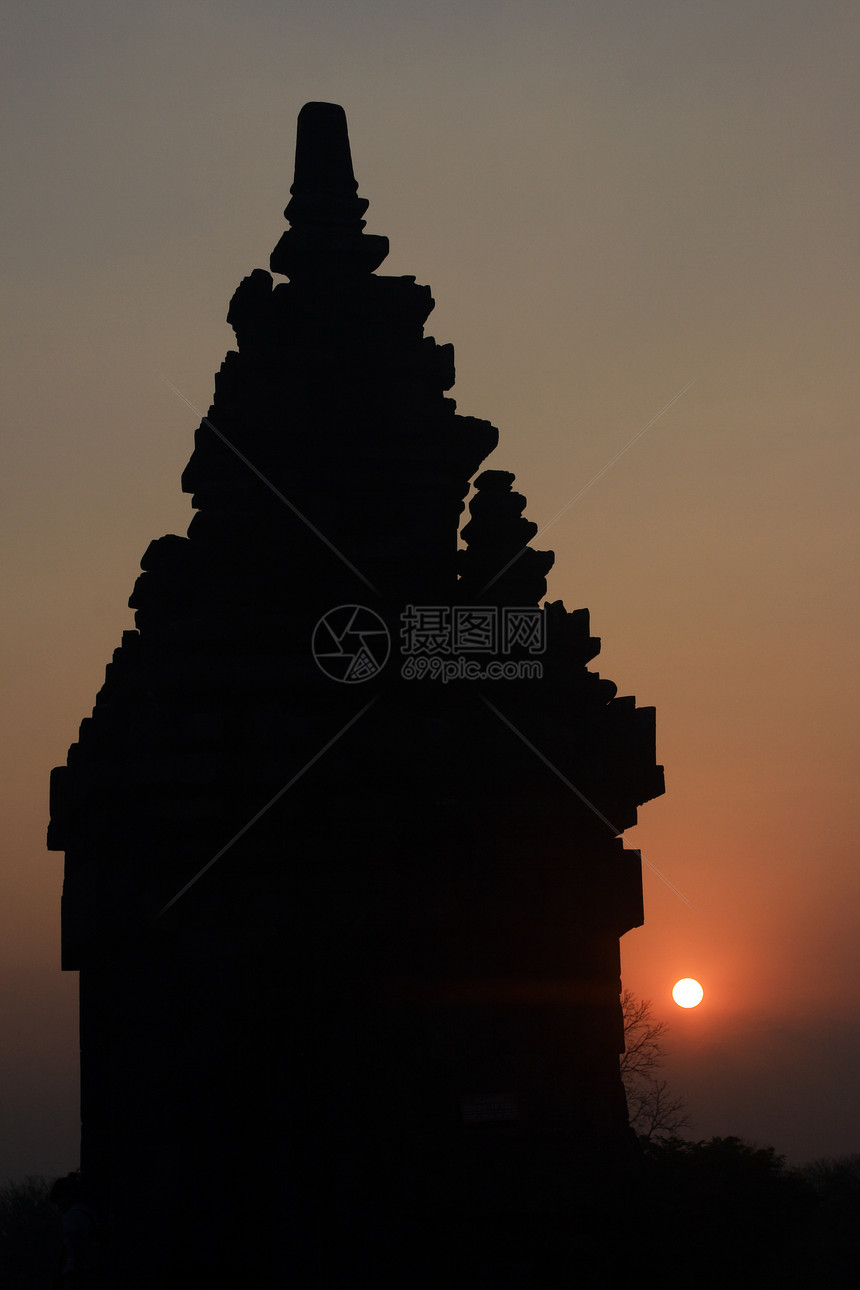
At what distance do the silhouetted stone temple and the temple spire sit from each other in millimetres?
44

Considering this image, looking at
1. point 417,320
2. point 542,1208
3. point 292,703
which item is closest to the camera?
point 542,1208

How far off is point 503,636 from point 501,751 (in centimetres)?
120

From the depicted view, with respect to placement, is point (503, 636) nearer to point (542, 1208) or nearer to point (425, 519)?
point (425, 519)

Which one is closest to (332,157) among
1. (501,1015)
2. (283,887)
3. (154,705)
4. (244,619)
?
(244,619)

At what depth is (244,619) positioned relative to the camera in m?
13.3
